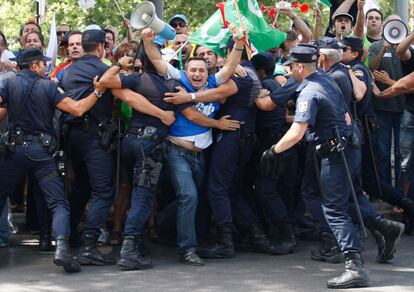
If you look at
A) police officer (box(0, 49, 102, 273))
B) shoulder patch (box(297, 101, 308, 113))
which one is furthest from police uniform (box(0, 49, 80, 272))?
shoulder patch (box(297, 101, 308, 113))

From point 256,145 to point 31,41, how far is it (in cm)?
284

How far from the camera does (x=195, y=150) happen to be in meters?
8.56

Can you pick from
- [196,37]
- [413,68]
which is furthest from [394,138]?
[196,37]

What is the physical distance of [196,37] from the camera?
900 cm

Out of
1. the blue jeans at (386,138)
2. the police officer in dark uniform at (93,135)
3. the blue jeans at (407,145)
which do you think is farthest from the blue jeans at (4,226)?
the blue jeans at (407,145)

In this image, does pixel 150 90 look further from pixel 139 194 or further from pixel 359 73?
pixel 359 73

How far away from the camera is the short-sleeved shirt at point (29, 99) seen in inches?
317

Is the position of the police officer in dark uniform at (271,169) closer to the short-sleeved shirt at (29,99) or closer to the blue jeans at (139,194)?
the blue jeans at (139,194)

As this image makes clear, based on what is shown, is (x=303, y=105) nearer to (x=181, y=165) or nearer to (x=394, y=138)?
(x=181, y=165)

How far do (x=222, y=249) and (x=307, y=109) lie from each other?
185 cm

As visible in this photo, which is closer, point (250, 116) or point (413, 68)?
point (250, 116)

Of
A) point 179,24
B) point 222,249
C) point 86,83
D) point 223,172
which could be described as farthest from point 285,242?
point 179,24

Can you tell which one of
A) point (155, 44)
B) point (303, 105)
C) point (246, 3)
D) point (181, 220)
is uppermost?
point (246, 3)

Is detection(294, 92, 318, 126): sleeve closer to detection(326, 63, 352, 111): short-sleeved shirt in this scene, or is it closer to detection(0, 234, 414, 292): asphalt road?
detection(326, 63, 352, 111): short-sleeved shirt
